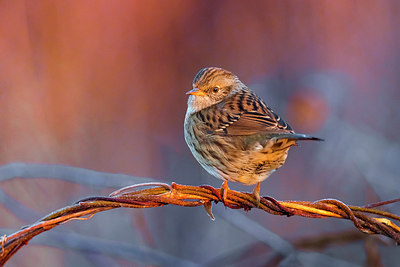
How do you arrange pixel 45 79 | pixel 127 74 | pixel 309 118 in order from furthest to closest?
pixel 127 74
pixel 45 79
pixel 309 118

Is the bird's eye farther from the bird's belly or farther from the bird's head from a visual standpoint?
the bird's belly

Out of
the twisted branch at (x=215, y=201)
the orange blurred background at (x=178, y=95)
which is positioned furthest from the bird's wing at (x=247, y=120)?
the orange blurred background at (x=178, y=95)

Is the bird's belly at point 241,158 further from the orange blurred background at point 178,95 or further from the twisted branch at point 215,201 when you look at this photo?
the orange blurred background at point 178,95

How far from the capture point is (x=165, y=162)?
660 centimetres

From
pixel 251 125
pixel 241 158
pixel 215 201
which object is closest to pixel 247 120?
pixel 251 125

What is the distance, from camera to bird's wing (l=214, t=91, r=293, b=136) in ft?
11.0

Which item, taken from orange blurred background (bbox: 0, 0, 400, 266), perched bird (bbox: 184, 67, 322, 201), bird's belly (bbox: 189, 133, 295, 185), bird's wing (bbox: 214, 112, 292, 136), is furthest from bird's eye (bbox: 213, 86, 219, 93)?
orange blurred background (bbox: 0, 0, 400, 266)

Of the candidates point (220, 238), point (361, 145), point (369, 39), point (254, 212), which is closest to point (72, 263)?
point (220, 238)

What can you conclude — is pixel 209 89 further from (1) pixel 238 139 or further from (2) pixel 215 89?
(1) pixel 238 139

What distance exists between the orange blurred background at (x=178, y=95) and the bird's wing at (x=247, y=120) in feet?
5.50

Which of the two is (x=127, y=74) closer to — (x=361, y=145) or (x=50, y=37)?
(x=50, y=37)

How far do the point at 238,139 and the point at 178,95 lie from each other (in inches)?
151

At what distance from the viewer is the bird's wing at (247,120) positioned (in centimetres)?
335

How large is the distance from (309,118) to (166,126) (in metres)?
1.90
